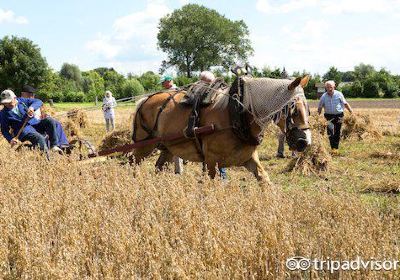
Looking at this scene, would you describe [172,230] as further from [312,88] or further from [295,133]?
[312,88]

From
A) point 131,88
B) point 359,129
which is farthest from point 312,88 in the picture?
point 359,129

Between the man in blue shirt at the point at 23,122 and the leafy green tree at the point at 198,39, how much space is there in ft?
222

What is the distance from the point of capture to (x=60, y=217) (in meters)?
3.80

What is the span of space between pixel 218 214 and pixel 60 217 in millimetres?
1354

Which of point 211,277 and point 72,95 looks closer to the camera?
point 211,277

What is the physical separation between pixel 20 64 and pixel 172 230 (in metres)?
53.5

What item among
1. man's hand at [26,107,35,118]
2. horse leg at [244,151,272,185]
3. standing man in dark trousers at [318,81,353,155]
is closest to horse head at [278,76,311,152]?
horse leg at [244,151,272,185]

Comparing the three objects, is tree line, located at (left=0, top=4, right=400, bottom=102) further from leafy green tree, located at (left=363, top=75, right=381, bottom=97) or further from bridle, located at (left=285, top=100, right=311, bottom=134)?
bridle, located at (left=285, top=100, right=311, bottom=134)

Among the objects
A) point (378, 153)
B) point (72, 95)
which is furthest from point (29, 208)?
point (72, 95)

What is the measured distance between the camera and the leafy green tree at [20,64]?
51203 millimetres

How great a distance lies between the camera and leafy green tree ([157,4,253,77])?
246ft

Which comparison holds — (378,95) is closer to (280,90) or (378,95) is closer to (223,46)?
(223,46)

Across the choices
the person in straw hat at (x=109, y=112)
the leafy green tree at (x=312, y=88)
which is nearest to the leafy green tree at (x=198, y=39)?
the leafy green tree at (x=312, y=88)

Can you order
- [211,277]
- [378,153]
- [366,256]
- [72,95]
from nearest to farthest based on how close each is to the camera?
[211,277], [366,256], [378,153], [72,95]
